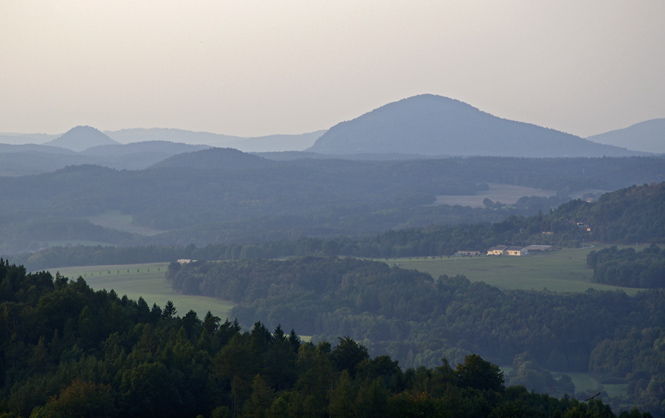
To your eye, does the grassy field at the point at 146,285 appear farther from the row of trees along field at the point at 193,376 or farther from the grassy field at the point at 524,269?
the row of trees along field at the point at 193,376

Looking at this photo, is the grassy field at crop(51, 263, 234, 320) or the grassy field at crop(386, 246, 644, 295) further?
the grassy field at crop(386, 246, 644, 295)

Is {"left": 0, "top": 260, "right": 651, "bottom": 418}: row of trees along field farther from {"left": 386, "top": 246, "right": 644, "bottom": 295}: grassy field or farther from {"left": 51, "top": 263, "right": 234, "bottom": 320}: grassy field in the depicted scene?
{"left": 386, "top": 246, "right": 644, "bottom": 295}: grassy field

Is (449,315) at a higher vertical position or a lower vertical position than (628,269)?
lower

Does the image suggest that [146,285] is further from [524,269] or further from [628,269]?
[628,269]

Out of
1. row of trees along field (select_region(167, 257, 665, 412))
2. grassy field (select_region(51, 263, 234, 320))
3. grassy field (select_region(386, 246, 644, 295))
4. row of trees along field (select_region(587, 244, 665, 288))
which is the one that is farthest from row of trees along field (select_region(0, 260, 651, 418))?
row of trees along field (select_region(587, 244, 665, 288))

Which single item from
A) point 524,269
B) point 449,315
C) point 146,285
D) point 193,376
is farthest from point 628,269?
point 193,376

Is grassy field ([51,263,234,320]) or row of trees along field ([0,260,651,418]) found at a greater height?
row of trees along field ([0,260,651,418])

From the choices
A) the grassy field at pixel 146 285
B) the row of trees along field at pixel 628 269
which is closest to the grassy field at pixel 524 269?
the row of trees along field at pixel 628 269
